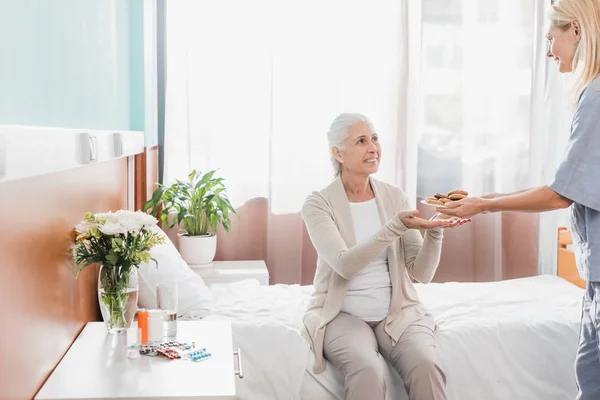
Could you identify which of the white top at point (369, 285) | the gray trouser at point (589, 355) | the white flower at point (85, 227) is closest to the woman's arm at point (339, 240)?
the white top at point (369, 285)

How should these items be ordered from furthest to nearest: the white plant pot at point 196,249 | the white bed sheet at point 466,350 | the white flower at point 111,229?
the white plant pot at point 196,249, the white bed sheet at point 466,350, the white flower at point 111,229

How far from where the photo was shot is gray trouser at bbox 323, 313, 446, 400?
219 cm

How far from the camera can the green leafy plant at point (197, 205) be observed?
376cm

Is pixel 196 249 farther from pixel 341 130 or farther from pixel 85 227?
pixel 85 227

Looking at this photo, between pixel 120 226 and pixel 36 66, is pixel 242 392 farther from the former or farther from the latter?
pixel 36 66

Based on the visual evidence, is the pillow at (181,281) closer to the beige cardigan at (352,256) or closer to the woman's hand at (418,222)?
the beige cardigan at (352,256)

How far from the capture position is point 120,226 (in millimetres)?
1767

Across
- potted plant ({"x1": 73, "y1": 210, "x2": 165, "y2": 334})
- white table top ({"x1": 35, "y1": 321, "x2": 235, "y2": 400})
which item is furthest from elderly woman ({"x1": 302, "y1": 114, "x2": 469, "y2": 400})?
potted plant ({"x1": 73, "y1": 210, "x2": 165, "y2": 334})

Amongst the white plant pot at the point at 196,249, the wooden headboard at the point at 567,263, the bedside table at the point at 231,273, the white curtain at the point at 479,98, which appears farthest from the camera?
the white curtain at the point at 479,98

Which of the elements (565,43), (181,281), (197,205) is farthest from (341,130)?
(197,205)

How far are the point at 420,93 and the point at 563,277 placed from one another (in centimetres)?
136

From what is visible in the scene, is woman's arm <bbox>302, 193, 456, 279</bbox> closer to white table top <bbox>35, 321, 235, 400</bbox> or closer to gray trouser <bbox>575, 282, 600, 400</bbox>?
gray trouser <bbox>575, 282, 600, 400</bbox>

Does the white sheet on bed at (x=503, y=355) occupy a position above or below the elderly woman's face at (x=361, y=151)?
below

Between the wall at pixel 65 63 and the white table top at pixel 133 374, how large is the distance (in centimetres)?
55
